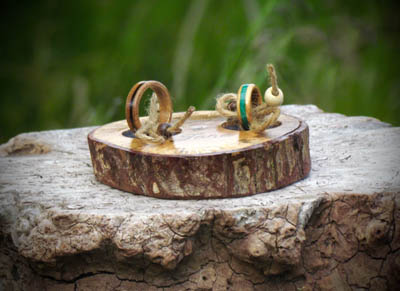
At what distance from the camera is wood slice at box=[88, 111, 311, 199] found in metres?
1.24

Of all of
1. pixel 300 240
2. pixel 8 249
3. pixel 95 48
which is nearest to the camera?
pixel 300 240

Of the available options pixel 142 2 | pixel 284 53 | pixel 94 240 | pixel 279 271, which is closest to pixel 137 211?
pixel 94 240

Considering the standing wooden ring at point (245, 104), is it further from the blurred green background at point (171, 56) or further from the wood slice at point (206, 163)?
the blurred green background at point (171, 56)

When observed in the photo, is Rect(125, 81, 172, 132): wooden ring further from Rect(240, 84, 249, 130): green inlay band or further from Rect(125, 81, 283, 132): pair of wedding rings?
Rect(240, 84, 249, 130): green inlay band

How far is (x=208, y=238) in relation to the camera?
1.21 metres

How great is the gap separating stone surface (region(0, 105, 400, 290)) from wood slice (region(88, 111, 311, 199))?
3 centimetres

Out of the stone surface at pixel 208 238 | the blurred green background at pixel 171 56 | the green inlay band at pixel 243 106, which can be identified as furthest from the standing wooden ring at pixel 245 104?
the blurred green background at pixel 171 56

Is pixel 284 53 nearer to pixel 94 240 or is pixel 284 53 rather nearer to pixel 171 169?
pixel 171 169

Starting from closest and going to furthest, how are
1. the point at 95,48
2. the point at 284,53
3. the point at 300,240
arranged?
the point at 300,240, the point at 284,53, the point at 95,48

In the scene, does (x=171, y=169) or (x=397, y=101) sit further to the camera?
(x=397, y=101)

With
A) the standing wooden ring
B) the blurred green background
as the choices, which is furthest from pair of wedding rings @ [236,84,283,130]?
the blurred green background

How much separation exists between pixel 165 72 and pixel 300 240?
176cm

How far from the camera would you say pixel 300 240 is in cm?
115

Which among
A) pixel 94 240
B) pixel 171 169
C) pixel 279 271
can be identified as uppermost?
pixel 171 169
